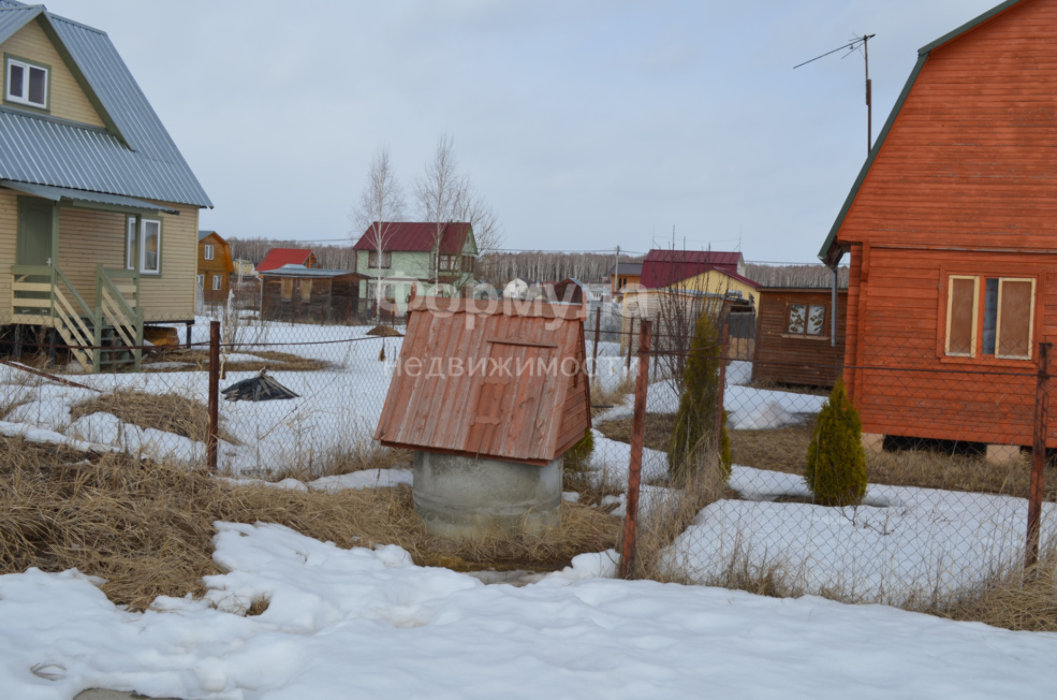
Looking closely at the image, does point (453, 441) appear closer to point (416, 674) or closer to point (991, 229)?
point (416, 674)

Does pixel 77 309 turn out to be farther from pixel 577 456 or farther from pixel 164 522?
pixel 164 522

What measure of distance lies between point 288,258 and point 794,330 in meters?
51.2

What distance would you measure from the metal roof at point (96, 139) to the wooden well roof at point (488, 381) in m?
12.7

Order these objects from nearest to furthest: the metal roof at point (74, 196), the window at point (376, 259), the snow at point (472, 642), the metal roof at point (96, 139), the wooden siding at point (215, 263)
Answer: the snow at point (472, 642)
the metal roof at point (74, 196)
the metal roof at point (96, 139)
the window at point (376, 259)
the wooden siding at point (215, 263)

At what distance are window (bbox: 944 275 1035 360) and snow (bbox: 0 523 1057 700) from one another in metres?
7.36

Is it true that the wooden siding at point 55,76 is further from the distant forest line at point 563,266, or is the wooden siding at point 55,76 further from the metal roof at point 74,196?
the distant forest line at point 563,266

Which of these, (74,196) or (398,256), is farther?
(398,256)

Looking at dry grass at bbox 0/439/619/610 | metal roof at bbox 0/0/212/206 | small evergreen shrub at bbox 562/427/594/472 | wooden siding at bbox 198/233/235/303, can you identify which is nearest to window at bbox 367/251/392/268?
wooden siding at bbox 198/233/235/303

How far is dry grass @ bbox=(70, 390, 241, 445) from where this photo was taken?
29.1 feet

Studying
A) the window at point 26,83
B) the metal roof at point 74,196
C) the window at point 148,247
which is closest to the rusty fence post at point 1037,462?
the metal roof at point 74,196

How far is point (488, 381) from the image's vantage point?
617 centimetres

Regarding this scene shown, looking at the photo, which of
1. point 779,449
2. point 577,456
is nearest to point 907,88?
point 779,449

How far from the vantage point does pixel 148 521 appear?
16.9 ft

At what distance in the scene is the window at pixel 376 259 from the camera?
50469 mm
